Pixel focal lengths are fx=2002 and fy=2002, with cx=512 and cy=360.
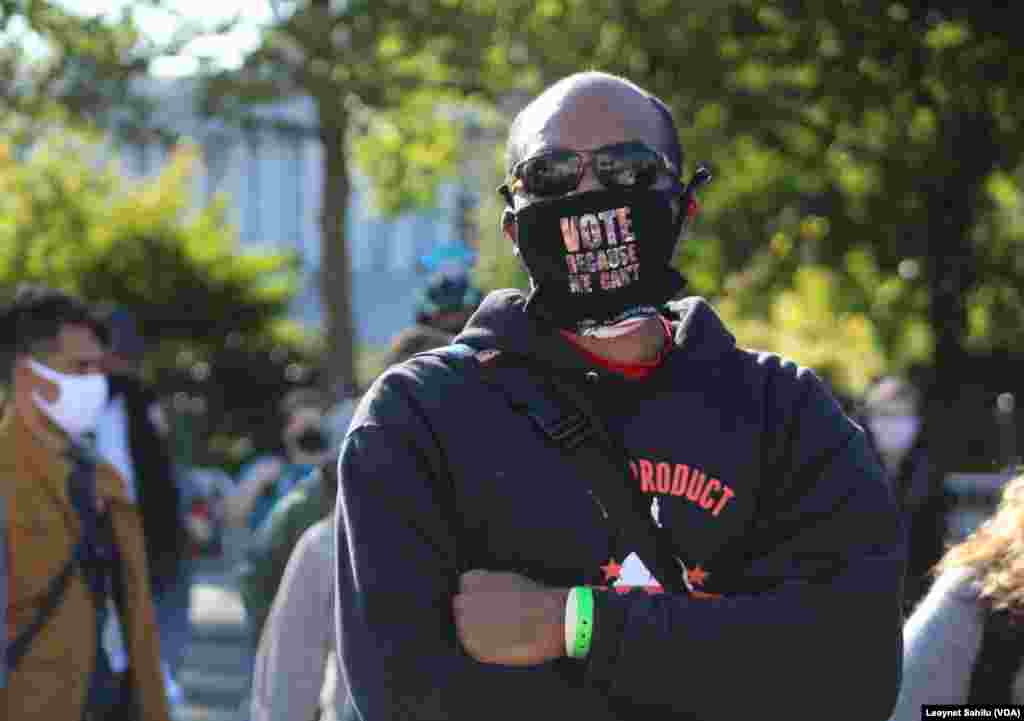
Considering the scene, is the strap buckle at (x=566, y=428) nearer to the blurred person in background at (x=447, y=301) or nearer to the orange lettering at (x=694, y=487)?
the orange lettering at (x=694, y=487)

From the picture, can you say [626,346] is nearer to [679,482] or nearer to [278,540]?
[679,482]

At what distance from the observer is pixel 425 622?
249 centimetres

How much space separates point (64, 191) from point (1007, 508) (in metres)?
34.3

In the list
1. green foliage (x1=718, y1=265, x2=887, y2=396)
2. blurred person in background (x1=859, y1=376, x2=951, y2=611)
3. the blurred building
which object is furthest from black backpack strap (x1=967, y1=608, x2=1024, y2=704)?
the blurred building

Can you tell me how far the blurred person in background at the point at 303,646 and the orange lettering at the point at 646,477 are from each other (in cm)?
183

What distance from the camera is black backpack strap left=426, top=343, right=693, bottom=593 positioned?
8.25 ft

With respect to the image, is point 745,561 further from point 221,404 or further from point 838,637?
point 221,404

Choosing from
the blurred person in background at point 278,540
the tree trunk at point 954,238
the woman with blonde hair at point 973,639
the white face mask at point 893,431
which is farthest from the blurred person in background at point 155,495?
the tree trunk at point 954,238

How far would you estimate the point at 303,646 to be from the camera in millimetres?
4355

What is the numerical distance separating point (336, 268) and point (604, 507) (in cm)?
Answer: 1682

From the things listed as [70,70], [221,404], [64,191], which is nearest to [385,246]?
[64,191]

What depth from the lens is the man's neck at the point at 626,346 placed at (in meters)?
2.66

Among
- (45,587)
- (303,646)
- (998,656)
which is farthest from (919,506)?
(998,656)

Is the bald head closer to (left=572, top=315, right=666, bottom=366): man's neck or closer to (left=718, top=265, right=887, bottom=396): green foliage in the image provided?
(left=572, top=315, right=666, bottom=366): man's neck
